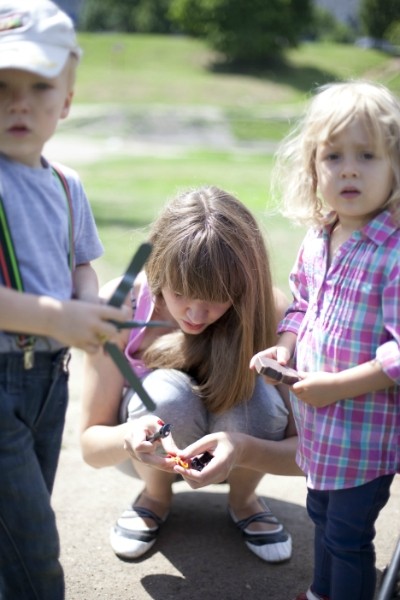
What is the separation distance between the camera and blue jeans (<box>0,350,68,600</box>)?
1860 mm

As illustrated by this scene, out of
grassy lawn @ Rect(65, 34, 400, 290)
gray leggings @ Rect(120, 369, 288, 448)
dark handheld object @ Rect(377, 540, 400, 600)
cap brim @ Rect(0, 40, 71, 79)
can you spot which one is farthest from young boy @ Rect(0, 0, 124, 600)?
grassy lawn @ Rect(65, 34, 400, 290)

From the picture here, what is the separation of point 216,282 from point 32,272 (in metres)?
0.74

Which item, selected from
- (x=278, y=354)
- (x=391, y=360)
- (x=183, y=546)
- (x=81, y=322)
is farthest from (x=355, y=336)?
(x=183, y=546)

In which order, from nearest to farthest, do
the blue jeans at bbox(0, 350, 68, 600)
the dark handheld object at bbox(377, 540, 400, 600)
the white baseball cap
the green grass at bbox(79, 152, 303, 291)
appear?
the white baseball cap → the blue jeans at bbox(0, 350, 68, 600) → the dark handheld object at bbox(377, 540, 400, 600) → the green grass at bbox(79, 152, 303, 291)

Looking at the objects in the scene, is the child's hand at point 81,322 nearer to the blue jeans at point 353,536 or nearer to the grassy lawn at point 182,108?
the blue jeans at point 353,536

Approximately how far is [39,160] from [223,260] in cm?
73

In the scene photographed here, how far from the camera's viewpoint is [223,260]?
250cm

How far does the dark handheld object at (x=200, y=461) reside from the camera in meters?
2.39

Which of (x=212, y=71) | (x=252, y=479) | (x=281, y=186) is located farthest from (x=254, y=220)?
(x=212, y=71)

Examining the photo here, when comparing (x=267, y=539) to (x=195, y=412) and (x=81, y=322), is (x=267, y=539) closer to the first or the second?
(x=195, y=412)

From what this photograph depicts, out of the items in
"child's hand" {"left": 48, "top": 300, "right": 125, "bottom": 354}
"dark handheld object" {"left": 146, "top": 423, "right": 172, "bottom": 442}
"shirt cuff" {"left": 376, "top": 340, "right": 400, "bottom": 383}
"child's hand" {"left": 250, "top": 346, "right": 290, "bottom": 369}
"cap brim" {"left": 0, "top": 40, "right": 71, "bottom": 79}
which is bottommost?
"dark handheld object" {"left": 146, "top": 423, "right": 172, "bottom": 442}

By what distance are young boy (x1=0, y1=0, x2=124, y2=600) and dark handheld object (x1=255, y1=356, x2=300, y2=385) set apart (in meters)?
0.44

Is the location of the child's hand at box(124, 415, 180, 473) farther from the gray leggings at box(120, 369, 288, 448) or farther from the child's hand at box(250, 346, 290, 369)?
the child's hand at box(250, 346, 290, 369)

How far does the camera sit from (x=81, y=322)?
1631mm
